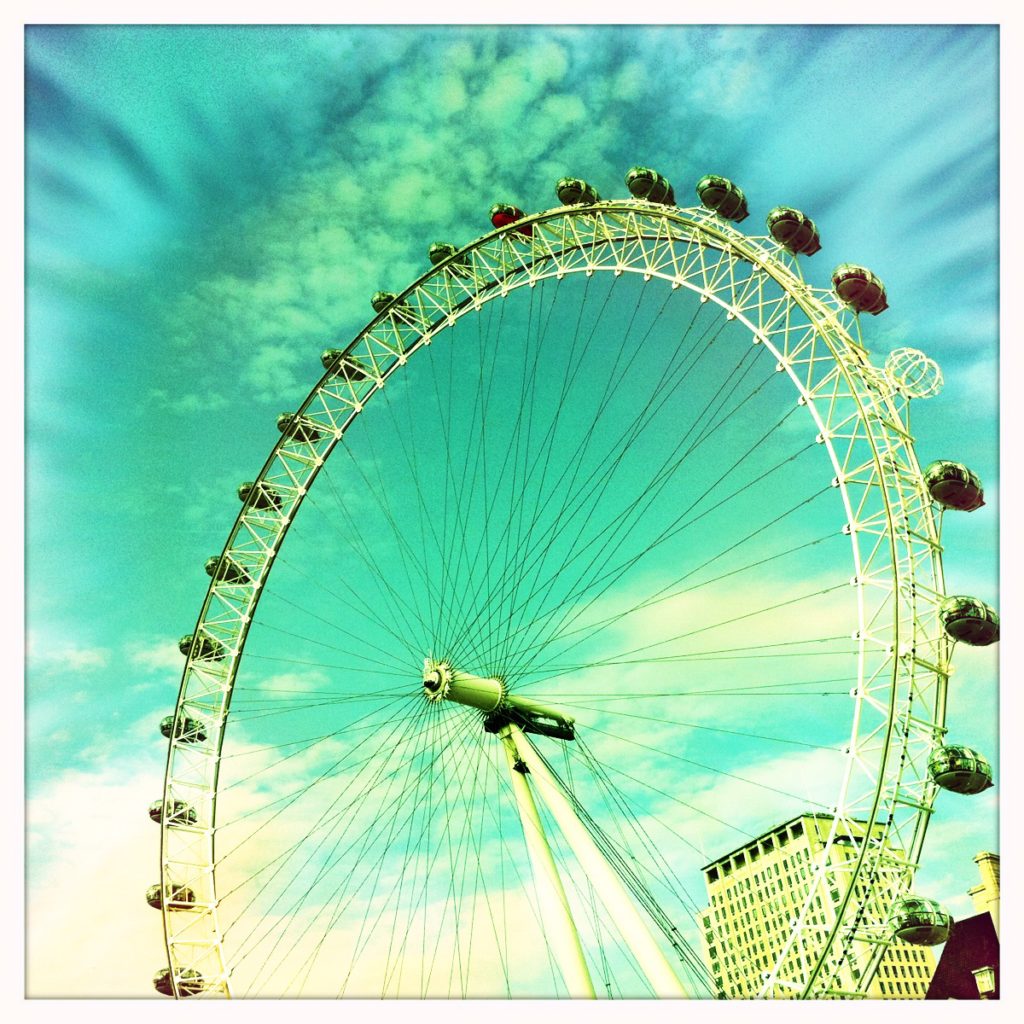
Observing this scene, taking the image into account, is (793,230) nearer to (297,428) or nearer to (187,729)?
(297,428)

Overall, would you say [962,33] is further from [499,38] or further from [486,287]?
[486,287]

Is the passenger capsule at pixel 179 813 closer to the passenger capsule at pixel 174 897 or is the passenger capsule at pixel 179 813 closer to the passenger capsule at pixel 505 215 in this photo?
the passenger capsule at pixel 174 897

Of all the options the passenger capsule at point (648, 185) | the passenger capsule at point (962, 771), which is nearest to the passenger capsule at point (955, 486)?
the passenger capsule at point (962, 771)

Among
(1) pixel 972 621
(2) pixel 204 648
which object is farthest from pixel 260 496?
(1) pixel 972 621

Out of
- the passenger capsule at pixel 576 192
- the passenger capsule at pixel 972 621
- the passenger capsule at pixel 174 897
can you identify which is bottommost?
the passenger capsule at pixel 174 897

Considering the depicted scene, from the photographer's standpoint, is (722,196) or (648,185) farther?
(648,185)
